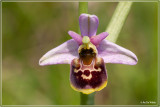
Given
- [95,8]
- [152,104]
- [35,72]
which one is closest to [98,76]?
[152,104]

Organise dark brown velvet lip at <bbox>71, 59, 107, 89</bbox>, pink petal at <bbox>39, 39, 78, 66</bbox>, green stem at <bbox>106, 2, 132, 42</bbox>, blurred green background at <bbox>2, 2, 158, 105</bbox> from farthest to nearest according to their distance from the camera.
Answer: blurred green background at <bbox>2, 2, 158, 105</bbox> < green stem at <bbox>106, 2, 132, 42</bbox> < pink petal at <bbox>39, 39, 78, 66</bbox> < dark brown velvet lip at <bbox>71, 59, 107, 89</bbox>

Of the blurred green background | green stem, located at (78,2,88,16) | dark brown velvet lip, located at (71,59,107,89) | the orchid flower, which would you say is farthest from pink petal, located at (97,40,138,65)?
the blurred green background

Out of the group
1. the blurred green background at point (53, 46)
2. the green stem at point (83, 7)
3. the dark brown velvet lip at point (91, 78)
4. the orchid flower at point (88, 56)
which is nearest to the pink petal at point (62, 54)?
the orchid flower at point (88, 56)

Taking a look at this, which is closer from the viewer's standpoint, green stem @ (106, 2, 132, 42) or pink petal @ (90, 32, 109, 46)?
pink petal @ (90, 32, 109, 46)

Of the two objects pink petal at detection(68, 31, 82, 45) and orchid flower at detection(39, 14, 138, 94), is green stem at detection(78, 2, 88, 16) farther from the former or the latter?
pink petal at detection(68, 31, 82, 45)

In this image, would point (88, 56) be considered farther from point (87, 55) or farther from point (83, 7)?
point (83, 7)

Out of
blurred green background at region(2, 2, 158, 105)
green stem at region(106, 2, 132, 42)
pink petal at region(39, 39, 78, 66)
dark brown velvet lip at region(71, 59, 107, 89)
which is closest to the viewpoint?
dark brown velvet lip at region(71, 59, 107, 89)

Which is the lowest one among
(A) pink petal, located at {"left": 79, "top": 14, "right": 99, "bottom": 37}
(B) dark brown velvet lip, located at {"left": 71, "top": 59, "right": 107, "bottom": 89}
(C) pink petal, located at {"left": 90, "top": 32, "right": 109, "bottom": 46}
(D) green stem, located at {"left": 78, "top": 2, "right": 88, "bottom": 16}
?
(B) dark brown velvet lip, located at {"left": 71, "top": 59, "right": 107, "bottom": 89}
